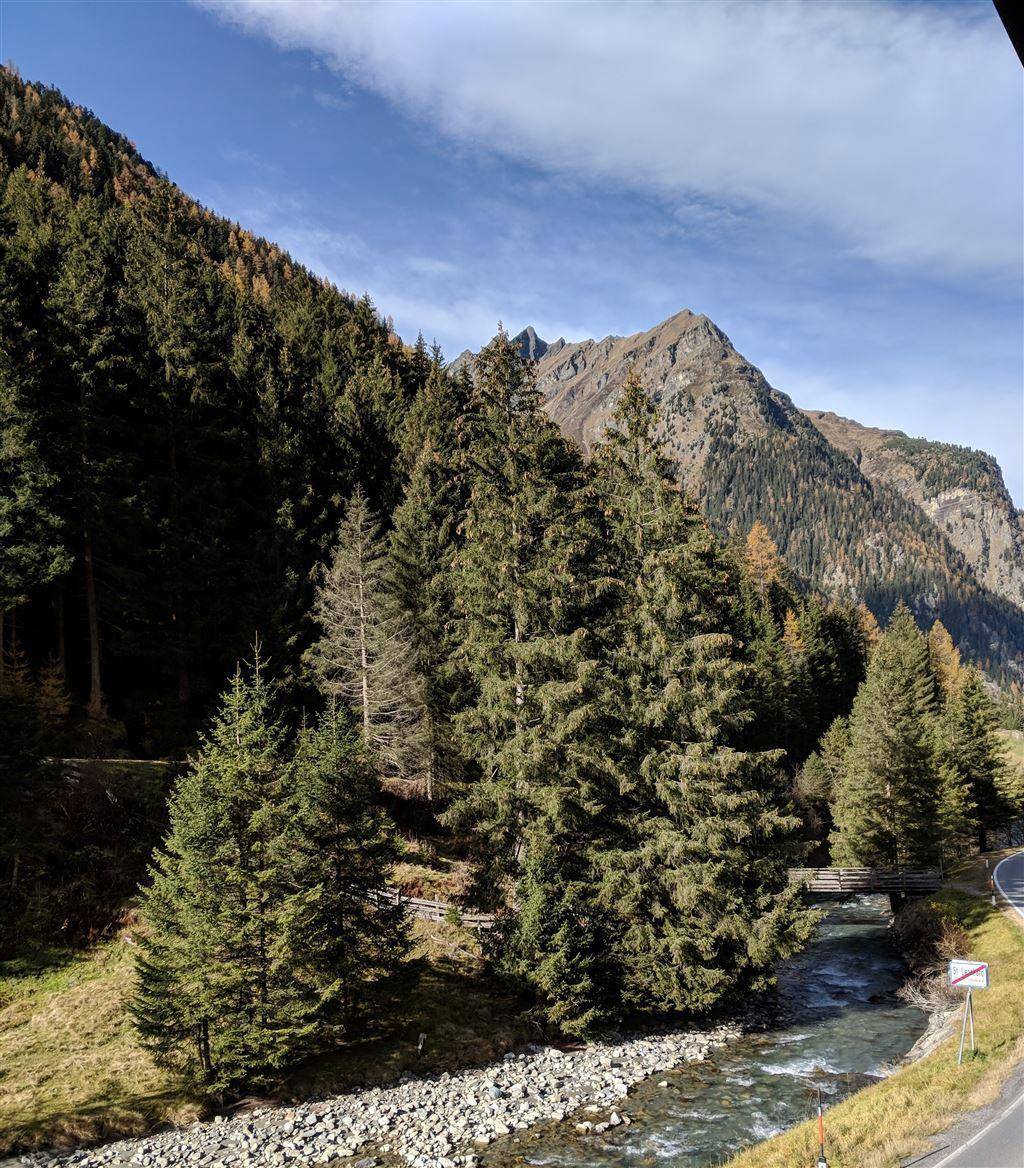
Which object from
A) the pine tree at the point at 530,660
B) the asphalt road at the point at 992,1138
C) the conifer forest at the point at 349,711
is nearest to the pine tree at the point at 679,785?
the conifer forest at the point at 349,711

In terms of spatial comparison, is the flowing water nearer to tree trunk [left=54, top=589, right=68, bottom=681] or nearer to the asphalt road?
the asphalt road

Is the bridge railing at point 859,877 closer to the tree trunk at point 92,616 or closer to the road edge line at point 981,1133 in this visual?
the road edge line at point 981,1133

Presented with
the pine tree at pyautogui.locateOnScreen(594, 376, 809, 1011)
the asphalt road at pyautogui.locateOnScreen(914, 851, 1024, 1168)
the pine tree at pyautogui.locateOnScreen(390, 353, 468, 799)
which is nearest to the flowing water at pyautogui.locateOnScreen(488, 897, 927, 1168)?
the pine tree at pyautogui.locateOnScreen(594, 376, 809, 1011)

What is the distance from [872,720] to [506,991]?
28.6m

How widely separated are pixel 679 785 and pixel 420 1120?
1245 centimetres

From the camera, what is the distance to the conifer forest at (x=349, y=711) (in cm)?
1978

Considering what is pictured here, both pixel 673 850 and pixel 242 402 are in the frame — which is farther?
pixel 242 402

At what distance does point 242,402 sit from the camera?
4462 cm

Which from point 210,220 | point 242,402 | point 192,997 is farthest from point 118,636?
point 210,220

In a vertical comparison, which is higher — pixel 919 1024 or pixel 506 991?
pixel 506 991

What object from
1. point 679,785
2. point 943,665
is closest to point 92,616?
point 679,785

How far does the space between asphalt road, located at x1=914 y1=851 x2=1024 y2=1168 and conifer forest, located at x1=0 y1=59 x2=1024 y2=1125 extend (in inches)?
330

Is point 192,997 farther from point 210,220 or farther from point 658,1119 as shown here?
point 210,220

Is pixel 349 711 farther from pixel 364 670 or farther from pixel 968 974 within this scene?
pixel 968 974
